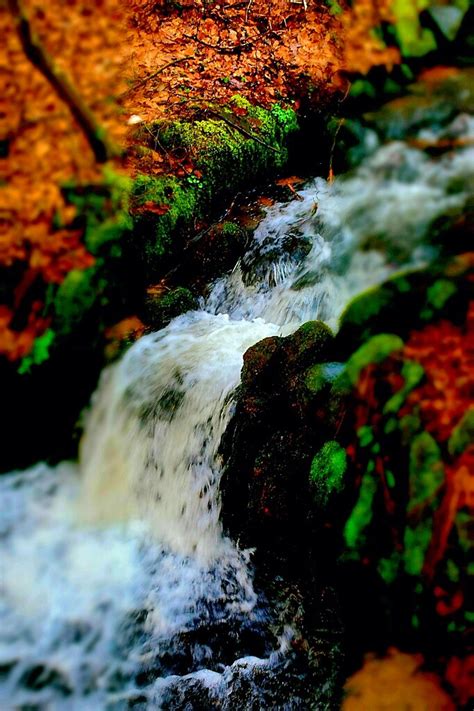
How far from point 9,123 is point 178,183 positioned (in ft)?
10.2

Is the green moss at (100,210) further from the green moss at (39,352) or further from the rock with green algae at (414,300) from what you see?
the rock with green algae at (414,300)

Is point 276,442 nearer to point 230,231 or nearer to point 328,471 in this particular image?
point 328,471

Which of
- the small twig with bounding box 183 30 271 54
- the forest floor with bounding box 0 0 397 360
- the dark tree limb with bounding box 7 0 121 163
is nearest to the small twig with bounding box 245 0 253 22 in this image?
the small twig with bounding box 183 30 271 54

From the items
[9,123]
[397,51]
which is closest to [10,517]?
[9,123]

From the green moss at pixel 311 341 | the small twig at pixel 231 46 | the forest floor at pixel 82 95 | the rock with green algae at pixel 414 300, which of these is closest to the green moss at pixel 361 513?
the rock with green algae at pixel 414 300

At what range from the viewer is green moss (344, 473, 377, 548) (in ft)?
9.30

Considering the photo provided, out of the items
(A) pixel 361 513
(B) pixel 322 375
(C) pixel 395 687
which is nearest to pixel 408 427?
(A) pixel 361 513

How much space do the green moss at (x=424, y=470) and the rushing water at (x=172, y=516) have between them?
1.05 metres

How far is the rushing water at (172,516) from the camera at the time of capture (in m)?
3.09

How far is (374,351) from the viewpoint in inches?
110

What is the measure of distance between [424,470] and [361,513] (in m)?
0.52

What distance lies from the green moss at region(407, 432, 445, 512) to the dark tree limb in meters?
A: 3.83

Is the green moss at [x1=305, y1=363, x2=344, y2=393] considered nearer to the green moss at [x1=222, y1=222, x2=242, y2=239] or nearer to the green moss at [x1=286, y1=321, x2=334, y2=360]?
the green moss at [x1=286, y1=321, x2=334, y2=360]

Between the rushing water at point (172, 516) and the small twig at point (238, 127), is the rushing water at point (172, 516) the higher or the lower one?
the lower one
